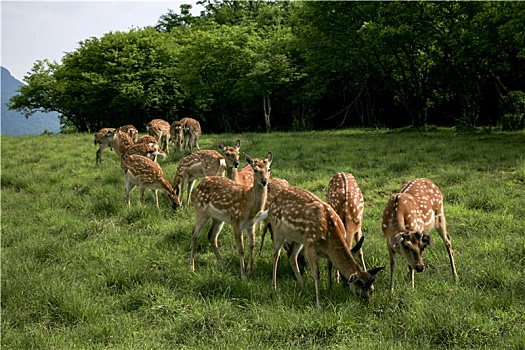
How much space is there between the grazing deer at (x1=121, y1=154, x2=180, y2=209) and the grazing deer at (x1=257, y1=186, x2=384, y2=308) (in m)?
3.03

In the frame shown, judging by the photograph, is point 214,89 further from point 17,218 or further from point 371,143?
point 17,218

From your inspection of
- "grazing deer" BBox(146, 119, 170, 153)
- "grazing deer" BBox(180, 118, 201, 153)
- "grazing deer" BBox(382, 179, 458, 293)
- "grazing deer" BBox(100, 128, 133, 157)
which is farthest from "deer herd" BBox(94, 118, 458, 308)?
"grazing deer" BBox(146, 119, 170, 153)

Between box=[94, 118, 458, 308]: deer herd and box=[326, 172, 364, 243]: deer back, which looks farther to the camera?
box=[326, 172, 364, 243]: deer back

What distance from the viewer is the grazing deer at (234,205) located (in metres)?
5.17

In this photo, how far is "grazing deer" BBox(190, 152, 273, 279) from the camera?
5172mm

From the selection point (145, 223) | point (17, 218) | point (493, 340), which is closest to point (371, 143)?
point (145, 223)

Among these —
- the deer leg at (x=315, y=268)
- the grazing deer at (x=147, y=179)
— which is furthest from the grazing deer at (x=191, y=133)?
the deer leg at (x=315, y=268)

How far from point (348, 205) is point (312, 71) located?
18650 mm

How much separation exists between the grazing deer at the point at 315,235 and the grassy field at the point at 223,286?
7.2 inches

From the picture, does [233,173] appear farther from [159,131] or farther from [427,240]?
[159,131]

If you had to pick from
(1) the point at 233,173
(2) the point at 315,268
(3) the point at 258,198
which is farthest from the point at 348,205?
(1) the point at 233,173

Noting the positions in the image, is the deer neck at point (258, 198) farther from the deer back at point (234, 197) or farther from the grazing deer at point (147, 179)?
the grazing deer at point (147, 179)

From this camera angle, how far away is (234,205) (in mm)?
5371

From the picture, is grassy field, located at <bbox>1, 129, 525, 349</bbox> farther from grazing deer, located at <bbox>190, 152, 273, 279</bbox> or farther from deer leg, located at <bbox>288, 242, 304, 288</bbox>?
grazing deer, located at <bbox>190, 152, 273, 279</bbox>
